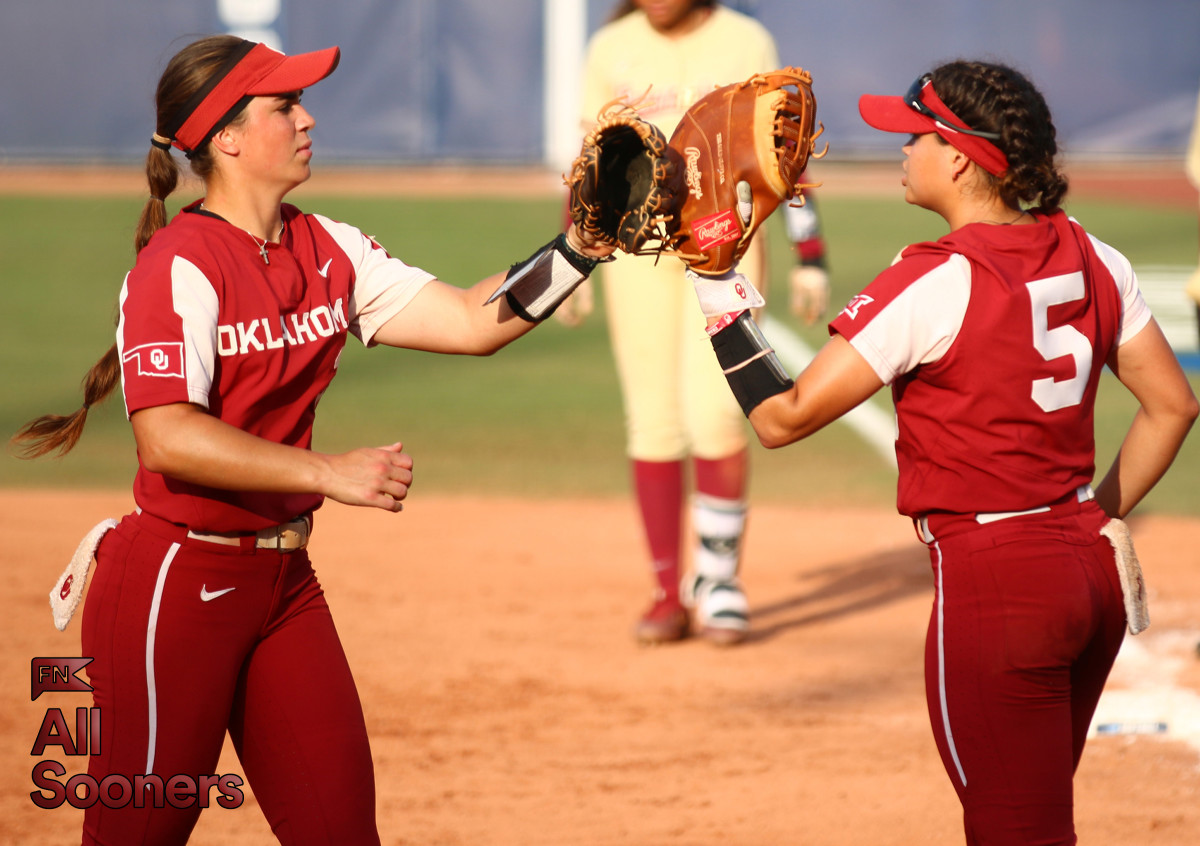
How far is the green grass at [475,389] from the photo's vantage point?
7199 mm

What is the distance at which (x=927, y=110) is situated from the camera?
2.38 metres

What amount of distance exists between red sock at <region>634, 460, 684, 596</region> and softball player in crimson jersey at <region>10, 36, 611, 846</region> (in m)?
2.43

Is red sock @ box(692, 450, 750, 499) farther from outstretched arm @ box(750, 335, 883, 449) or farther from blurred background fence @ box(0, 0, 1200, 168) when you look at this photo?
blurred background fence @ box(0, 0, 1200, 168)

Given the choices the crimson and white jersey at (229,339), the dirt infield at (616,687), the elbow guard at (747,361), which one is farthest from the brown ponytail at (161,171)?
the dirt infield at (616,687)

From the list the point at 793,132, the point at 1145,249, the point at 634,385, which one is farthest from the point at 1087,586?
the point at 1145,249

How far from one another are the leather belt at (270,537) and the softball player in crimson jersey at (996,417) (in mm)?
866

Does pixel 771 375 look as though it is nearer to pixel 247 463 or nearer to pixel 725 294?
pixel 725 294

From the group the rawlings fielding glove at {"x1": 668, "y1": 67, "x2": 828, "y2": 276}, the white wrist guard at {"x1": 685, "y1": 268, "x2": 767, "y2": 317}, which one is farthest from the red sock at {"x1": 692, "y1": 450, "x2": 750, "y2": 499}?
the white wrist guard at {"x1": 685, "y1": 268, "x2": 767, "y2": 317}

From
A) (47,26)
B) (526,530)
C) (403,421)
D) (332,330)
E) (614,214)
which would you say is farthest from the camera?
(47,26)

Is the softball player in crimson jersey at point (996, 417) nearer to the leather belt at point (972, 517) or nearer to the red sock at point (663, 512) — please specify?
the leather belt at point (972, 517)

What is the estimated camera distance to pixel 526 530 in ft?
20.8

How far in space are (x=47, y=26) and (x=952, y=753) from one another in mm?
21348

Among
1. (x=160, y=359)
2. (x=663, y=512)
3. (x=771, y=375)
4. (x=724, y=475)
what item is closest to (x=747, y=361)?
(x=771, y=375)

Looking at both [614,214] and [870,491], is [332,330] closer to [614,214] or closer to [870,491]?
[614,214]
